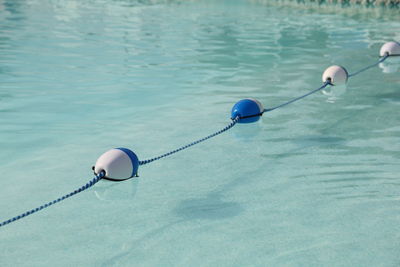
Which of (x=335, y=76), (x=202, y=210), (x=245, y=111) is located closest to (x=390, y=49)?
(x=335, y=76)

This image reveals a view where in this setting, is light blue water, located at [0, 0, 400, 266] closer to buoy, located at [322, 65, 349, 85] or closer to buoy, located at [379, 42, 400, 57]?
buoy, located at [322, 65, 349, 85]

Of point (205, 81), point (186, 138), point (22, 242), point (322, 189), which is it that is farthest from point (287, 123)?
point (22, 242)

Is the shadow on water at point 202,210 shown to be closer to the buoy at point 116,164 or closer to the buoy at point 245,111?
the buoy at point 116,164

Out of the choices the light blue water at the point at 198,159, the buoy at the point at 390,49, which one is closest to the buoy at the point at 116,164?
the light blue water at the point at 198,159

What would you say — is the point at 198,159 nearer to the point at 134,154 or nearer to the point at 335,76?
the point at 134,154

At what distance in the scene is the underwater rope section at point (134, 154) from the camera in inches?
178

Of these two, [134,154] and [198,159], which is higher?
[134,154]

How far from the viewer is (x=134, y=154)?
4898 millimetres

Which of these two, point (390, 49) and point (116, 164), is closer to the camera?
point (116, 164)

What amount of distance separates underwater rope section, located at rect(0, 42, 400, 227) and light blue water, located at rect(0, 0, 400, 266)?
0.52ft

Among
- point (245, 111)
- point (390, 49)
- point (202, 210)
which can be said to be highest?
point (390, 49)

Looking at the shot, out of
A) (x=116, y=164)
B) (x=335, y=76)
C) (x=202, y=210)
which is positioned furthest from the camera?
(x=335, y=76)

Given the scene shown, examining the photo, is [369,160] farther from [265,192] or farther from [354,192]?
[265,192]

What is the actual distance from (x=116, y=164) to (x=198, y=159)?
4.11ft
